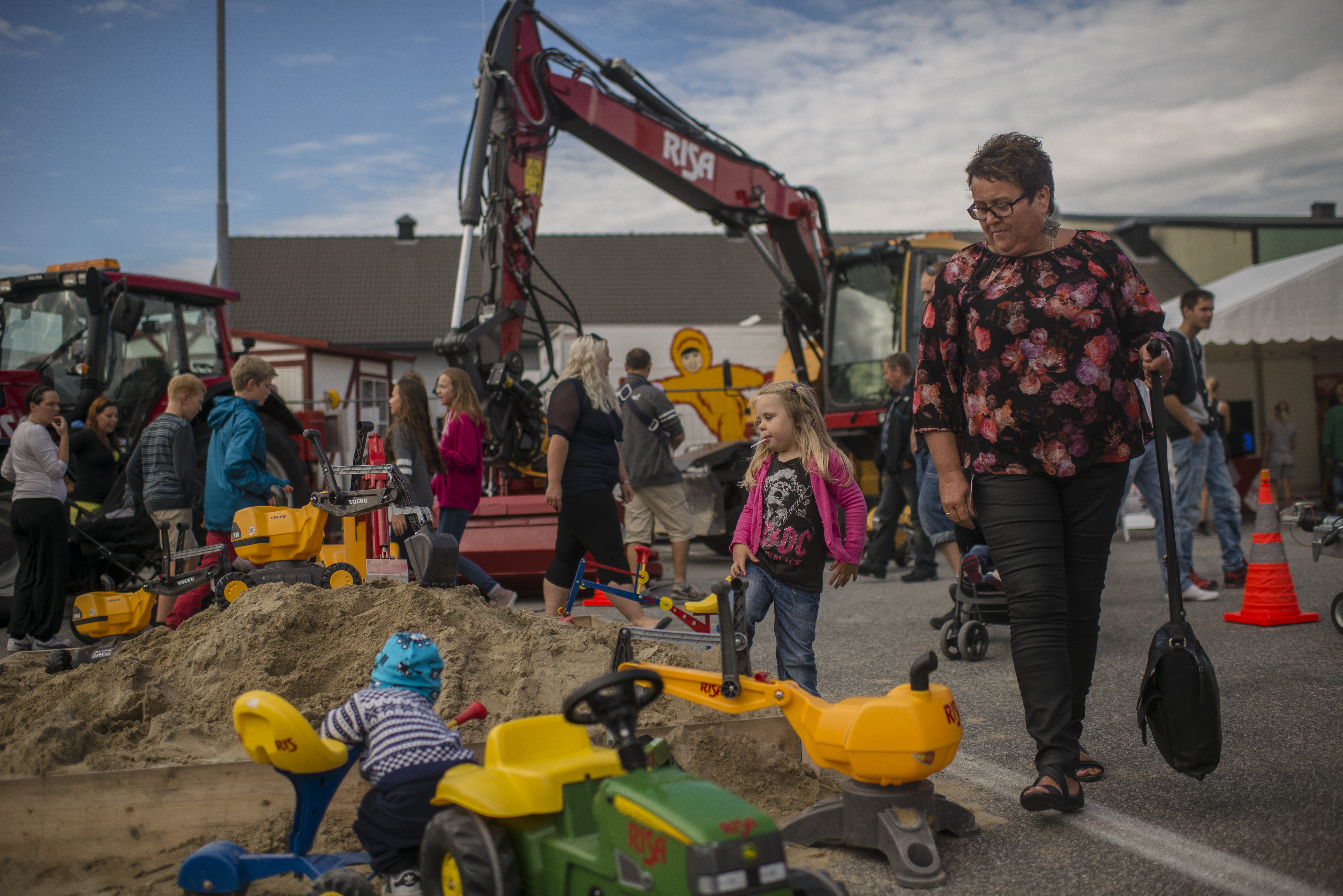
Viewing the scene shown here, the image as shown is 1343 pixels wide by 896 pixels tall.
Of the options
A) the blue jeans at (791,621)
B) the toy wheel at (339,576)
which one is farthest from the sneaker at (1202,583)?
the toy wheel at (339,576)

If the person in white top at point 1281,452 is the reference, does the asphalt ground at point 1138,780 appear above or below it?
below

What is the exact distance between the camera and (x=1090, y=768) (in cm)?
345

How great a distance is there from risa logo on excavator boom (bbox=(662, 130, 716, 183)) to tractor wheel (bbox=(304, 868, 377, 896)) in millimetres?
9599

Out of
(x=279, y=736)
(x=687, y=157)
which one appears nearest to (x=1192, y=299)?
(x=687, y=157)

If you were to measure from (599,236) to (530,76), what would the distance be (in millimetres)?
26234

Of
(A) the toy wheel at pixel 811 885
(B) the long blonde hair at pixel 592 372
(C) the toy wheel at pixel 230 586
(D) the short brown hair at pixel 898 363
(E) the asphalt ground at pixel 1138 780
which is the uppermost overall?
(D) the short brown hair at pixel 898 363

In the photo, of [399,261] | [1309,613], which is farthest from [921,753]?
[399,261]

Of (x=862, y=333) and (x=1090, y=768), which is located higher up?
(x=862, y=333)

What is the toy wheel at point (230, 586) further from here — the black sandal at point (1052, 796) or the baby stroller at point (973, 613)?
the black sandal at point (1052, 796)

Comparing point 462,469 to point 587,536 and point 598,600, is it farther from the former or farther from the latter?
point 598,600

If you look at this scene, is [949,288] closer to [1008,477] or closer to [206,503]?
[1008,477]

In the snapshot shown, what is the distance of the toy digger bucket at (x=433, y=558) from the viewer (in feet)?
17.0

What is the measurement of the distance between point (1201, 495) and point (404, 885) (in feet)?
21.5

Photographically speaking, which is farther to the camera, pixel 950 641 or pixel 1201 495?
pixel 1201 495
